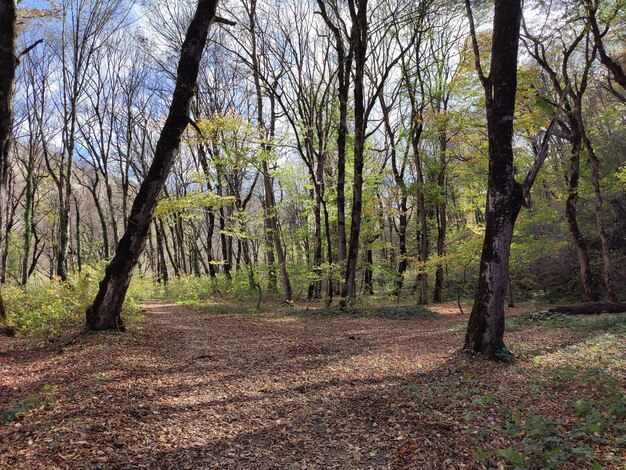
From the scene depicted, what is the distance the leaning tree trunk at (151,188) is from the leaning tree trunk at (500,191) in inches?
197

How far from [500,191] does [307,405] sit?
167 inches

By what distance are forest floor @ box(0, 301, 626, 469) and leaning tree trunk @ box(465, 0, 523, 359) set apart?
661 millimetres

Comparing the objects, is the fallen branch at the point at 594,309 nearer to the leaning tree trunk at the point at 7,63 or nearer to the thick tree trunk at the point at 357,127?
the thick tree trunk at the point at 357,127

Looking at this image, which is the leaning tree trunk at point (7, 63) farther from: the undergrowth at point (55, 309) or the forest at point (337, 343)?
the undergrowth at point (55, 309)

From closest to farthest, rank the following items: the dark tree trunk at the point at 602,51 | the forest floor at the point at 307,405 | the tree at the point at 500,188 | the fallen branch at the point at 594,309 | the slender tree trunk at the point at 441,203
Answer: the forest floor at the point at 307,405, the tree at the point at 500,188, the dark tree trunk at the point at 602,51, the fallen branch at the point at 594,309, the slender tree trunk at the point at 441,203

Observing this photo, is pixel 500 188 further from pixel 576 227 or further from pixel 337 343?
pixel 576 227

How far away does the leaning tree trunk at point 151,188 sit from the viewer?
21.7 ft

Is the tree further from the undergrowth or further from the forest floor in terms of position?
the undergrowth

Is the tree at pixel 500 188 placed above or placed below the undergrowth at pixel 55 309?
above

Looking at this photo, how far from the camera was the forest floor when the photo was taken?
303 cm

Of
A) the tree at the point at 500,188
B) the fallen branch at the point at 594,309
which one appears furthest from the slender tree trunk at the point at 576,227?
the tree at the point at 500,188

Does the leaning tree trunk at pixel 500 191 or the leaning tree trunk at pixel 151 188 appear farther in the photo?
the leaning tree trunk at pixel 151 188

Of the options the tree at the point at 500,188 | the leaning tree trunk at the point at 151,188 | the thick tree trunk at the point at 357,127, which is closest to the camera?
the tree at the point at 500,188

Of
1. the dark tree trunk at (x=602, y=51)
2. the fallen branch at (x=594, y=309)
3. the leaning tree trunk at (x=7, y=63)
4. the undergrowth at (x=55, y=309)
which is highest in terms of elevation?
the dark tree trunk at (x=602, y=51)
